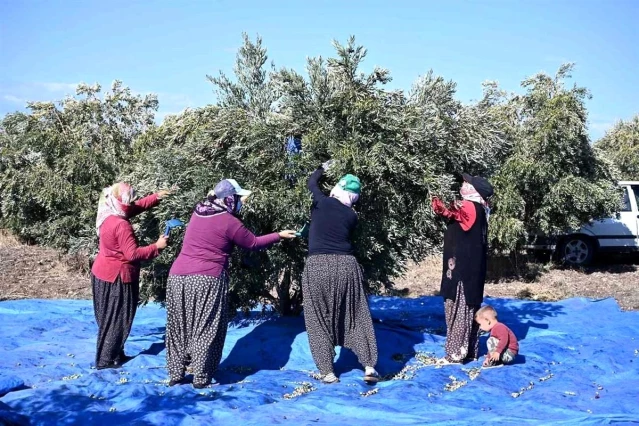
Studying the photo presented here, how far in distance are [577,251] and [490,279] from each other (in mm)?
1903

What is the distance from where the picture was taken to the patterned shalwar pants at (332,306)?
531 centimetres

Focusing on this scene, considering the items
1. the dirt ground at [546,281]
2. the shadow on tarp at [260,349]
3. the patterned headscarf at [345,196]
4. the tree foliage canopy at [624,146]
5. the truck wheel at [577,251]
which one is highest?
the tree foliage canopy at [624,146]

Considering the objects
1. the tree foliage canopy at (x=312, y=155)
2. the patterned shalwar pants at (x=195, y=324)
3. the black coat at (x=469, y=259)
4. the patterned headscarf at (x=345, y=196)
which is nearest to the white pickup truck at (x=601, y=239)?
the tree foliage canopy at (x=312, y=155)

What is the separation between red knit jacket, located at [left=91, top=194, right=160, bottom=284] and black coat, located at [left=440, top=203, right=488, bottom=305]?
2.40 metres

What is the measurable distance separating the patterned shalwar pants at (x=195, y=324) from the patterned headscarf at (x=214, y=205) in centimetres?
48

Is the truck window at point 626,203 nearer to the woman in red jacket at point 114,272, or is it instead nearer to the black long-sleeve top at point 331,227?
the black long-sleeve top at point 331,227

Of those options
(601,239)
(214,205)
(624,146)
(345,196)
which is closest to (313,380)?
(345,196)

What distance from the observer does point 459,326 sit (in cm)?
581

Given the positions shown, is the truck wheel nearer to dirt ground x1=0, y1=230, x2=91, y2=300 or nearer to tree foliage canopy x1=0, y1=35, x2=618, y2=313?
tree foliage canopy x1=0, y1=35, x2=618, y2=313

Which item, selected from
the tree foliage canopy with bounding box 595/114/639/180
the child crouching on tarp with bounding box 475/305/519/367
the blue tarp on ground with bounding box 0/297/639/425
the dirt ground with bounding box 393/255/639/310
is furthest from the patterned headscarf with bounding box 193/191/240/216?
the tree foliage canopy with bounding box 595/114/639/180

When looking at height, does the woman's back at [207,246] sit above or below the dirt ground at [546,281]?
above

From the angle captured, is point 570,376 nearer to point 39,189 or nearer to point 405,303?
point 405,303

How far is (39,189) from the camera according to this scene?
10.0 m

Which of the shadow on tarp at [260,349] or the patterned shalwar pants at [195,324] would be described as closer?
the patterned shalwar pants at [195,324]
